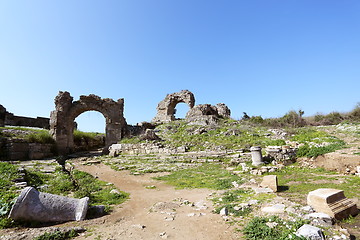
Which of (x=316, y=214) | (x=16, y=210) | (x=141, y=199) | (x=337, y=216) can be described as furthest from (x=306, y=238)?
(x=16, y=210)

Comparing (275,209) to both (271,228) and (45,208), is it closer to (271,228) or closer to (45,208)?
(271,228)

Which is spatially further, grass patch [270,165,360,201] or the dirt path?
grass patch [270,165,360,201]

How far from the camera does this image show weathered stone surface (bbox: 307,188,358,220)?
3533 mm

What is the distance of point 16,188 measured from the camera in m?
4.95

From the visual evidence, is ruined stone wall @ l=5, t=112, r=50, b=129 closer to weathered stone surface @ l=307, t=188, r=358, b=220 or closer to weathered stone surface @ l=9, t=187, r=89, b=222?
weathered stone surface @ l=9, t=187, r=89, b=222

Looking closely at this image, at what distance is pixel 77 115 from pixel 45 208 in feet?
57.9

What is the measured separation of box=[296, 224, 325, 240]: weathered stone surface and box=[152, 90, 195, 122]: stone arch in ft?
81.2

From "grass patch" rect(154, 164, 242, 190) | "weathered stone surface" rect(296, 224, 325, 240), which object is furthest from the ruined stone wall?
A: "weathered stone surface" rect(296, 224, 325, 240)

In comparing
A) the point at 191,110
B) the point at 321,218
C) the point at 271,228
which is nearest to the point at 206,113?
the point at 191,110

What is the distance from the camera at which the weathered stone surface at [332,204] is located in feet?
11.6

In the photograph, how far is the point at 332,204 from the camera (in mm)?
3637

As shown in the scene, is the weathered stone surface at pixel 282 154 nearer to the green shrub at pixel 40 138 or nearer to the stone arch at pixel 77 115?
the stone arch at pixel 77 115

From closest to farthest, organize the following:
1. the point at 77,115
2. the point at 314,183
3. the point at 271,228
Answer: the point at 271,228, the point at 314,183, the point at 77,115

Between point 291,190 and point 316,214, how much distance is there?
90.9 inches
